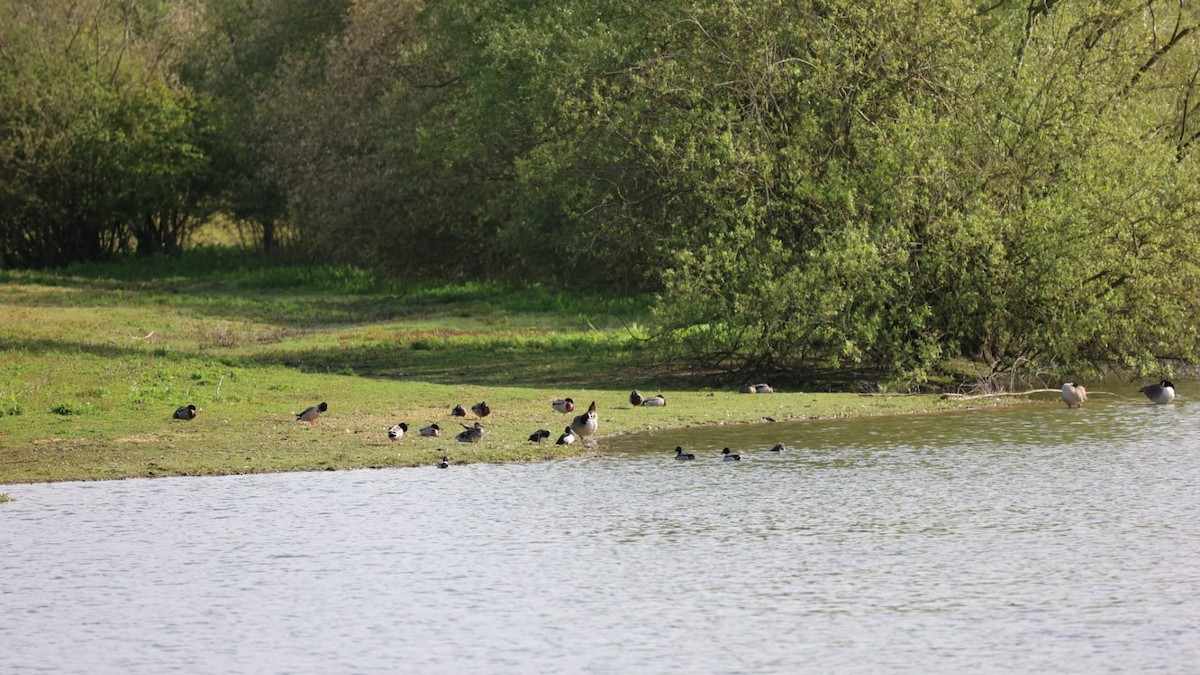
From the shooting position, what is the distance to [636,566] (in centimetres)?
1166

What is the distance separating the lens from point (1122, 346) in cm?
2217

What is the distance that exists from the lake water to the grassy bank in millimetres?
1177

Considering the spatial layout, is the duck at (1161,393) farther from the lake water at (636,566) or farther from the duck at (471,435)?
the duck at (471,435)

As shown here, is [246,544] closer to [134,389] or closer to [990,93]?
[134,389]

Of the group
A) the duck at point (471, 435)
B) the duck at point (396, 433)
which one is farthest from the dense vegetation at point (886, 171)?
the duck at point (396, 433)

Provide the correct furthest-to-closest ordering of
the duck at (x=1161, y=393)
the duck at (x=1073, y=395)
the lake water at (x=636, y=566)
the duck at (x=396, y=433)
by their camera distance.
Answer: the duck at (x=1161, y=393) → the duck at (x=1073, y=395) → the duck at (x=396, y=433) → the lake water at (x=636, y=566)

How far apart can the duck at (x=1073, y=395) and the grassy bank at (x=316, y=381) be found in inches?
62.2

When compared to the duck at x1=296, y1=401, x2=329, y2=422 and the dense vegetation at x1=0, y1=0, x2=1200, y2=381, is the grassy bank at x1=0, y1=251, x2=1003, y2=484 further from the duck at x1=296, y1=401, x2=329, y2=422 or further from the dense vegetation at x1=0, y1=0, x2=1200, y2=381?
the dense vegetation at x1=0, y1=0, x2=1200, y2=381

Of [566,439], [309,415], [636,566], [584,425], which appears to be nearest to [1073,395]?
[584,425]

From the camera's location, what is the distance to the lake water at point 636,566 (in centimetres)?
937

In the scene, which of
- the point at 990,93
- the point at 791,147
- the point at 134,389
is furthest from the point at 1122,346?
the point at 134,389

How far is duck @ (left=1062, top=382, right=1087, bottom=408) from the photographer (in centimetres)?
2048

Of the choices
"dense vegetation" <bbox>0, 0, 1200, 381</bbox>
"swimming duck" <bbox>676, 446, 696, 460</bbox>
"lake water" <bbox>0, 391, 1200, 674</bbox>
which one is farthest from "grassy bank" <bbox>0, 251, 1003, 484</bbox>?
"dense vegetation" <bbox>0, 0, 1200, 381</bbox>

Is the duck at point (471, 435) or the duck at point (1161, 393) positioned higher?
the duck at point (1161, 393)
